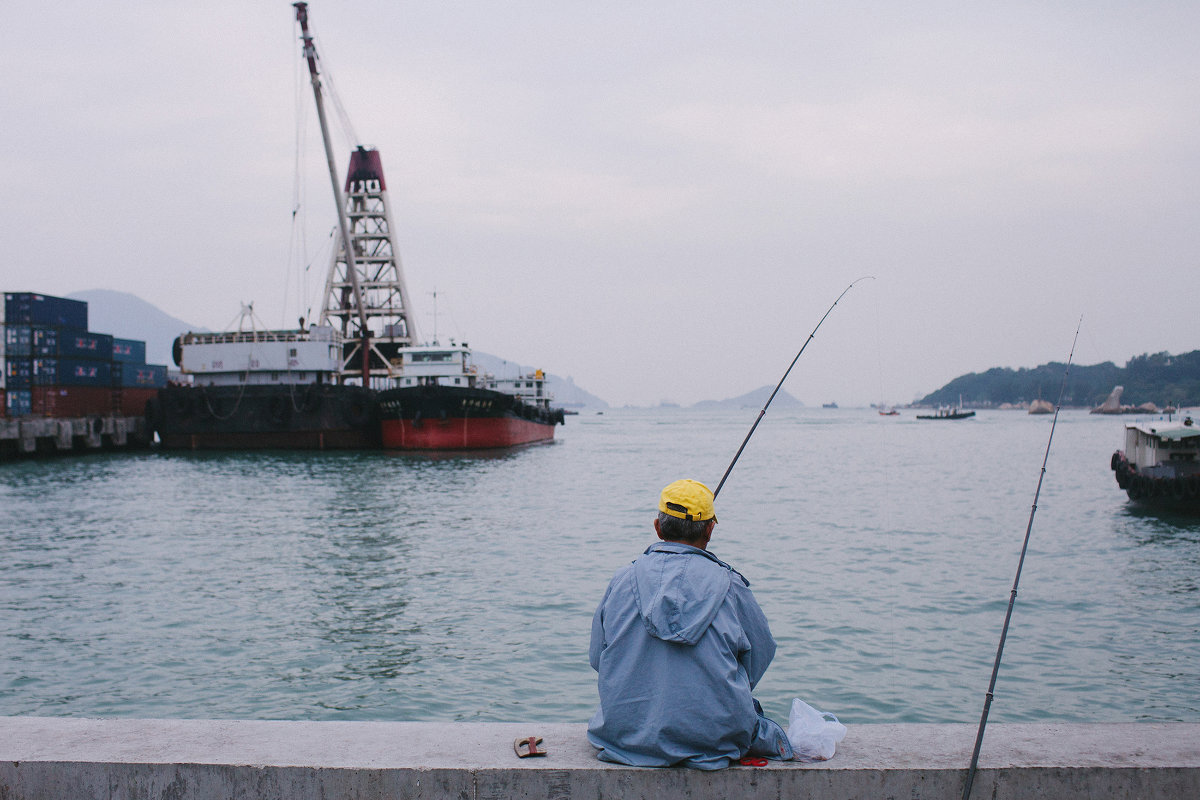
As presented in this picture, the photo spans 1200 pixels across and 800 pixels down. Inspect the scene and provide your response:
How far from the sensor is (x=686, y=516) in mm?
3062

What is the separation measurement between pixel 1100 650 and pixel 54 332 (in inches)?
1913

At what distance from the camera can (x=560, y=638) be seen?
968 cm

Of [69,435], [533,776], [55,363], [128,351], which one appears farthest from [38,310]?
[533,776]

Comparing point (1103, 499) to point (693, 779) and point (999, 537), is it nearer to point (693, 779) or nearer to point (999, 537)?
point (999, 537)

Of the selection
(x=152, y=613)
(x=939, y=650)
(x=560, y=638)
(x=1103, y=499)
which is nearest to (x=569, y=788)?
(x=560, y=638)

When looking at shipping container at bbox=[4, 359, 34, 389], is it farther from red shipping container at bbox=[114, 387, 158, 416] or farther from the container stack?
red shipping container at bbox=[114, 387, 158, 416]

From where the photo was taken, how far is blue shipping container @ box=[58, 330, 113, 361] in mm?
44781

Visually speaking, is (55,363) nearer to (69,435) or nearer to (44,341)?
(44,341)

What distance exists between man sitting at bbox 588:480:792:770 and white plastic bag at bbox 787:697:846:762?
0.04m

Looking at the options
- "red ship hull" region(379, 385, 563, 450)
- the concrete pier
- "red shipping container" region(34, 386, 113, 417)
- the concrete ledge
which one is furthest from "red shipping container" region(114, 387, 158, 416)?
the concrete ledge

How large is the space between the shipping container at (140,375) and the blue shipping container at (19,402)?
6.24m

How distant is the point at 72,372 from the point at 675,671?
1982 inches

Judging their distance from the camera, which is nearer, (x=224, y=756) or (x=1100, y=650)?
(x=224, y=756)

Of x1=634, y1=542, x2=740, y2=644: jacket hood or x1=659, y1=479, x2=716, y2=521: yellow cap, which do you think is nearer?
x1=634, y1=542, x2=740, y2=644: jacket hood
